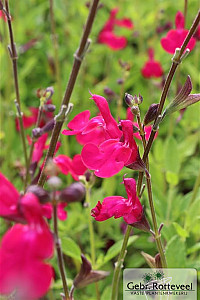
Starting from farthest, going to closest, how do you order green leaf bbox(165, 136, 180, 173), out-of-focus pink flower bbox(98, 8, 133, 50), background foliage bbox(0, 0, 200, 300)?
1. out-of-focus pink flower bbox(98, 8, 133, 50)
2. green leaf bbox(165, 136, 180, 173)
3. background foliage bbox(0, 0, 200, 300)

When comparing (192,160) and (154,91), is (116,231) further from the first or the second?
(154,91)

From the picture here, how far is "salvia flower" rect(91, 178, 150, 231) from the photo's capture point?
0.87 metres

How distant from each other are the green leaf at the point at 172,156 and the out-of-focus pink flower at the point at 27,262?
101 centimetres

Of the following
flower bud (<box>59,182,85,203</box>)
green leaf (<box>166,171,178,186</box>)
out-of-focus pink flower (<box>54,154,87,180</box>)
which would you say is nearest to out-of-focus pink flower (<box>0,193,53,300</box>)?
flower bud (<box>59,182,85,203</box>)

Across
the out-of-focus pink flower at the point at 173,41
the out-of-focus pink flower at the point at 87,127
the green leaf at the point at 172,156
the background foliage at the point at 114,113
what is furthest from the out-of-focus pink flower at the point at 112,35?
the out-of-focus pink flower at the point at 87,127

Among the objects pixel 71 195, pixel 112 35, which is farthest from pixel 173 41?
pixel 112 35

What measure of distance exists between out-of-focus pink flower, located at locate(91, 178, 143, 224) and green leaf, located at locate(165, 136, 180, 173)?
2.27 feet

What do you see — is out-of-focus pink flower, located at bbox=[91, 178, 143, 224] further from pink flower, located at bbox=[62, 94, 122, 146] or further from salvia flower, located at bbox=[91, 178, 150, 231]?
pink flower, located at bbox=[62, 94, 122, 146]

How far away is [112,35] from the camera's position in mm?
2533

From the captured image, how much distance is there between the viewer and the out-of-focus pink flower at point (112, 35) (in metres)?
2.48

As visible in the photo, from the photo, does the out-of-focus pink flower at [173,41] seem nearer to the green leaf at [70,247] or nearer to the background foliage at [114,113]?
the background foliage at [114,113]

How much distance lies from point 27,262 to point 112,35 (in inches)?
83.6

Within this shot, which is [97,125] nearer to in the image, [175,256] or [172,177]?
[175,256]

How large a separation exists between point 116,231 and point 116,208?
38.2 inches
